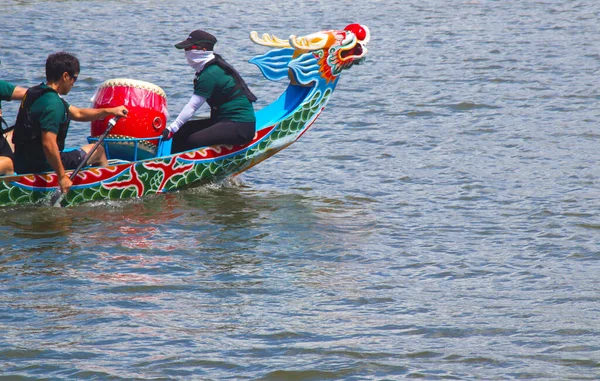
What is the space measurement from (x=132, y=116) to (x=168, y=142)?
2.50 feet

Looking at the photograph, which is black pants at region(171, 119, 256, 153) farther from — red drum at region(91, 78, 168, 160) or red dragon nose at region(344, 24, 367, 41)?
red dragon nose at region(344, 24, 367, 41)

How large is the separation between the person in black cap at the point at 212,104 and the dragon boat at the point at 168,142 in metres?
0.14

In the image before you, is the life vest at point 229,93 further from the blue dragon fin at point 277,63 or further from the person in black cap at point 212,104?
the blue dragon fin at point 277,63

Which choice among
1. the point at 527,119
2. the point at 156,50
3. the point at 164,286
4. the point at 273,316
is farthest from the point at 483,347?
the point at 156,50

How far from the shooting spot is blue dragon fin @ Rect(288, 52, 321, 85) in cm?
1003

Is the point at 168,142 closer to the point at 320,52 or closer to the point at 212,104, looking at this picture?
the point at 212,104

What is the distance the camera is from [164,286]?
7.51 meters

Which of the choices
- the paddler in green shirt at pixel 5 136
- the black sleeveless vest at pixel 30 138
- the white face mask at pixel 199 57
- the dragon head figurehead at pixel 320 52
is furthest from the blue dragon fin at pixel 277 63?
the paddler in green shirt at pixel 5 136

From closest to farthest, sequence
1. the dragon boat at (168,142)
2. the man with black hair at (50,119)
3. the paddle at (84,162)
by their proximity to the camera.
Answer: the man with black hair at (50,119) → the paddle at (84,162) → the dragon boat at (168,142)

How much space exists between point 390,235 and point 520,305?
1.97 meters

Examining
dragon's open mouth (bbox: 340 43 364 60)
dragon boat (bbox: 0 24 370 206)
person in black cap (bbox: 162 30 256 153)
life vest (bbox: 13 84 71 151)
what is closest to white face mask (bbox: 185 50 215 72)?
person in black cap (bbox: 162 30 256 153)

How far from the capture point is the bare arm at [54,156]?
27.7 ft

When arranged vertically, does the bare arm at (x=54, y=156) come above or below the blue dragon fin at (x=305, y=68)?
below

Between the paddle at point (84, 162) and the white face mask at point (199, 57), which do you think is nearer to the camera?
the paddle at point (84, 162)
